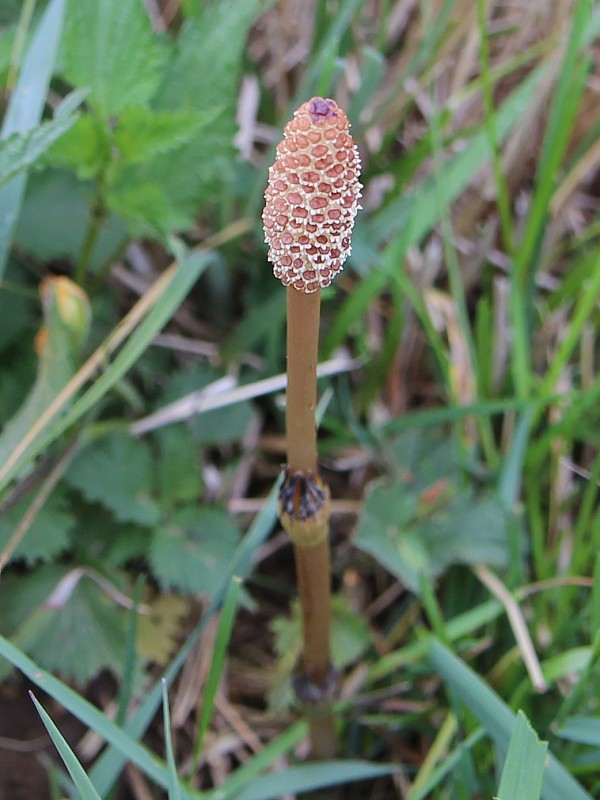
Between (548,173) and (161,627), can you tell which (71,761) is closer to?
(161,627)

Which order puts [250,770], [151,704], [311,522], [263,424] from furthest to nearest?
→ [263,424], [250,770], [151,704], [311,522]

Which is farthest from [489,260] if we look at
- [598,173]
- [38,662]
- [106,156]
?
[38,662]

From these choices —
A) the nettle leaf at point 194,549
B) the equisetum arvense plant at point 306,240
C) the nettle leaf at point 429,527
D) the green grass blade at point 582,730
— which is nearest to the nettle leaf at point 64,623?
the nettle leaf at point 194,549

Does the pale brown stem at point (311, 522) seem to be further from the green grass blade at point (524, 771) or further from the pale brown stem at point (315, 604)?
the green grass blade at point (524, 771)

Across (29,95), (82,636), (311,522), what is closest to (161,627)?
(82,636)

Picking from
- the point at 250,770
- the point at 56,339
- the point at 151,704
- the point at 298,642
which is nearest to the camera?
the point at 151,704

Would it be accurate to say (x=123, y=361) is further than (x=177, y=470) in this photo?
No
